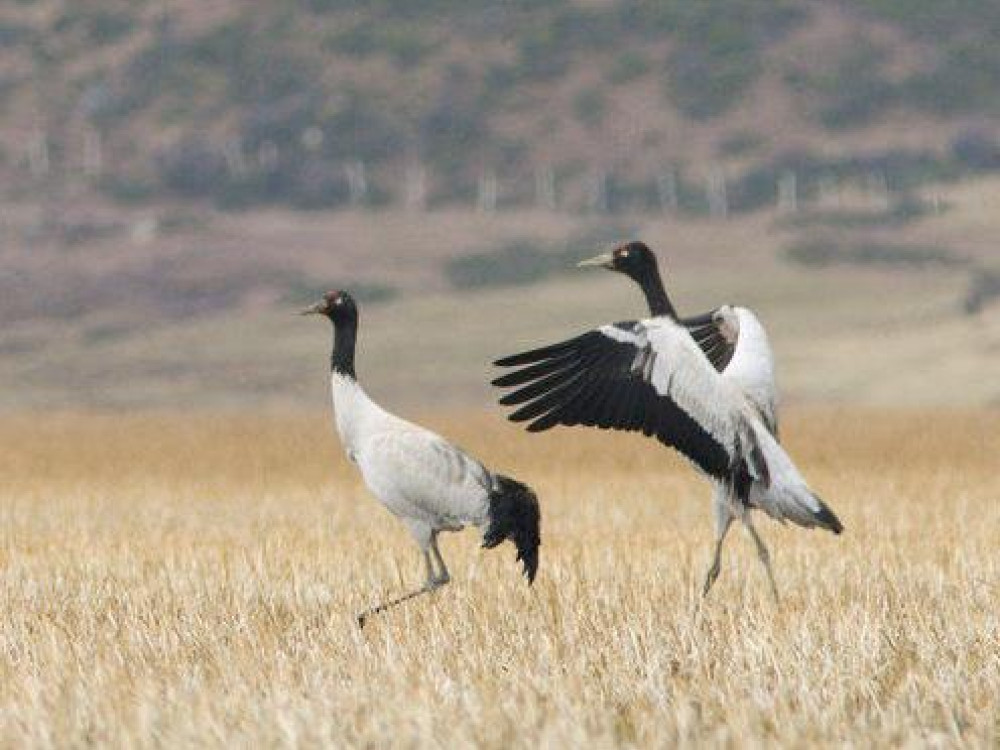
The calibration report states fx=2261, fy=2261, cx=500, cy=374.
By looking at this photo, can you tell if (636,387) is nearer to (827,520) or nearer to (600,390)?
(600,390)

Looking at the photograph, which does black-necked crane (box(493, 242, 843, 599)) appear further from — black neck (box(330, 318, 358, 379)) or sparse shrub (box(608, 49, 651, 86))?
sparse shrub (box(608, 49, 651, 86))

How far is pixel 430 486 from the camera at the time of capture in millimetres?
11031

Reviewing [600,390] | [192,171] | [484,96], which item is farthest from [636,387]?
[484,96]

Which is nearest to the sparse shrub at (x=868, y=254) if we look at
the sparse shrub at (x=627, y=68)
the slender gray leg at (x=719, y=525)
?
the sparse shrub at (x=627, y=68)

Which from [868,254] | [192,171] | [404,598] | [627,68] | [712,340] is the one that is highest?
[712,340]

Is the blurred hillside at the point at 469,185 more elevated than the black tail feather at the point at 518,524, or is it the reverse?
the black tail feather at the point at 518,524

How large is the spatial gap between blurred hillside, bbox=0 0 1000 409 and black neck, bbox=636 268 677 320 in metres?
49.4

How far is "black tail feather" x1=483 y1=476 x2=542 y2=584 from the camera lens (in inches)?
430

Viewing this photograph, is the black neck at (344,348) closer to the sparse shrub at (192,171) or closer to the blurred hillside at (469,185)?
the blurred hillside at (469,185)

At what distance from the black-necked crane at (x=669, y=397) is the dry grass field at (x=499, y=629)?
567 millimetres

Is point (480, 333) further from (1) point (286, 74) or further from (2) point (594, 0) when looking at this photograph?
(2) point (594, 0)

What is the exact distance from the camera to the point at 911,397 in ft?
197

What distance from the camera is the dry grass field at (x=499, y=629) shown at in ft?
22.5

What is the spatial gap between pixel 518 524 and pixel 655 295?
50.6 inches
